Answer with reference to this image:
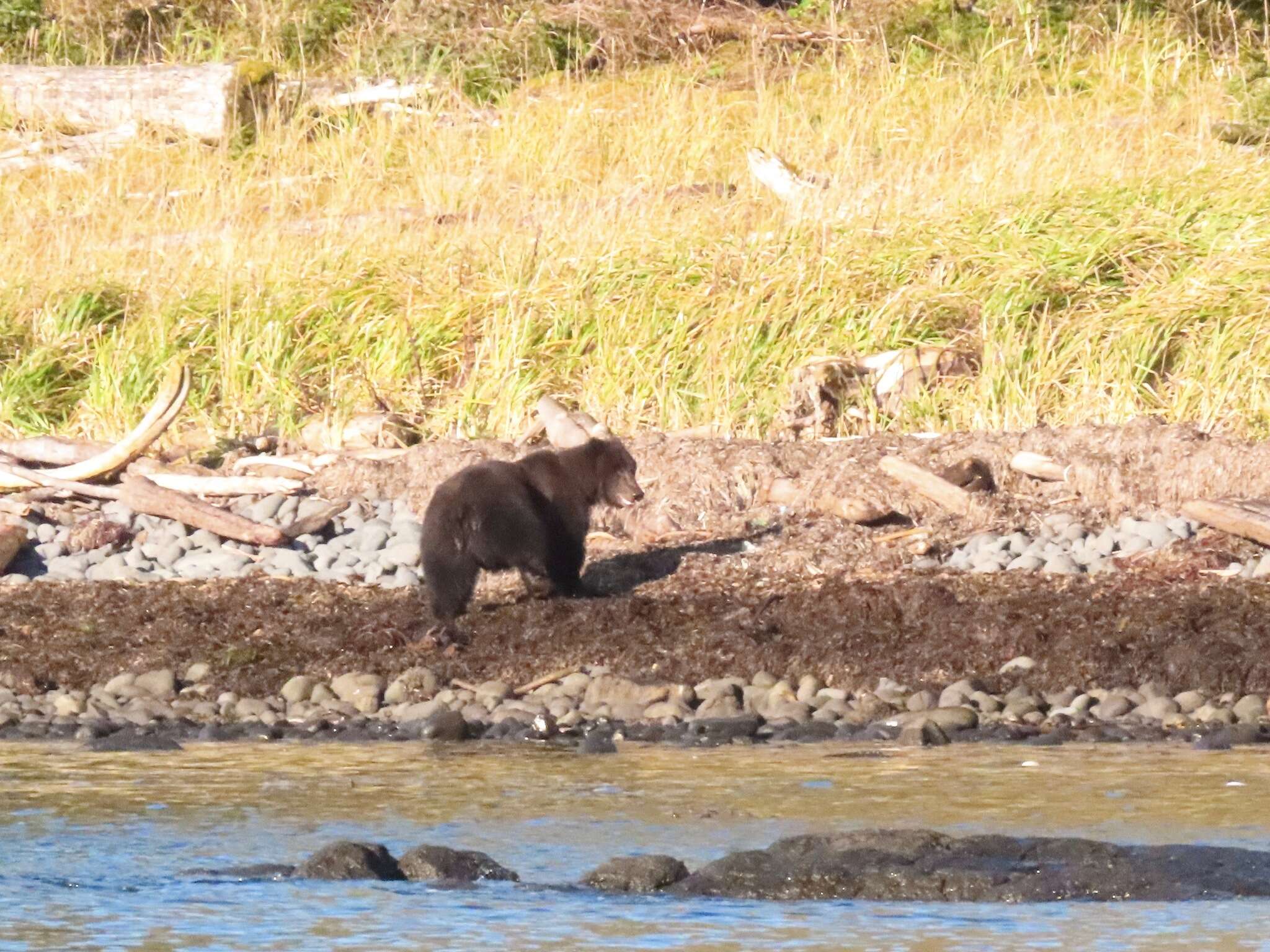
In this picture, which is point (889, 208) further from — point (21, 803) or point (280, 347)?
point (21, 803)

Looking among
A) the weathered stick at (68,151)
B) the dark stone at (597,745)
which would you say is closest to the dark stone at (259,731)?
the dark stone at (597,745)

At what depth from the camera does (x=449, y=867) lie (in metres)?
5.06

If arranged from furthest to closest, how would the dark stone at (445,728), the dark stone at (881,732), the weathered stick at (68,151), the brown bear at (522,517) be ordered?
the weathered stick at (68,151)
the brown bear at (522,517)
the dark stone at (445,728)
the dark stone at (881,732)

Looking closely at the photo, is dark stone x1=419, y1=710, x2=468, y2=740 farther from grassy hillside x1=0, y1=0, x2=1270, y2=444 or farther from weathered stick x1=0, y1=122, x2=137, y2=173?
weathered stick x1=0, y1=122, x2=137, y2=173

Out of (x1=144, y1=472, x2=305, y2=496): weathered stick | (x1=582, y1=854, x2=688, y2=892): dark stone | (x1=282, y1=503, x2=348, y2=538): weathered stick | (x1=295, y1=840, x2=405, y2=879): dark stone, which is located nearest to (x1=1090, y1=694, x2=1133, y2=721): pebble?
(x1=582, y1=854, x2=688, y2=892): dark stone

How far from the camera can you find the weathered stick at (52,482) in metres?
10.3

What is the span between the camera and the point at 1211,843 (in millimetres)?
5258

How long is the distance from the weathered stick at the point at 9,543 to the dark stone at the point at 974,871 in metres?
5.58

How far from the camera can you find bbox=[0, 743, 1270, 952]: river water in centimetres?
458

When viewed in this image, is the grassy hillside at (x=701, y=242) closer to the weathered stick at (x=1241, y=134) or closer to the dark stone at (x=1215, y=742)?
the weathered stick at (x=1241, y=134)

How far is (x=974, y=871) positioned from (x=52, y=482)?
683 centimetres

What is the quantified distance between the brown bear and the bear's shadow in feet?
1.24

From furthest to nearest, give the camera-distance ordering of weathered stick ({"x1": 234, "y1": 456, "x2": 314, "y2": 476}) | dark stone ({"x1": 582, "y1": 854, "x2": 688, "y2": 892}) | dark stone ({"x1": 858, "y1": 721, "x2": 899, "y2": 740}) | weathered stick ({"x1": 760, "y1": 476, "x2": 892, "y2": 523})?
weathered stick ({"x1": 234, "y1": 456, "x2": 314, "y2": 476}), weathered stick ({"x1": 760, "y1": 476, "x2": 892, "y2": 523}), dark stone ({"x1": 858, "y1": 721, "x2": 899, "y2": 740}), dark stone ({"x1": 582, "y1": 854, "x2": 688, "y2": 892})

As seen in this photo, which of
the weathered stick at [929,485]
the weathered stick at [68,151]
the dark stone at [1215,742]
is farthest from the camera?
the weathered stick at [68,151]
